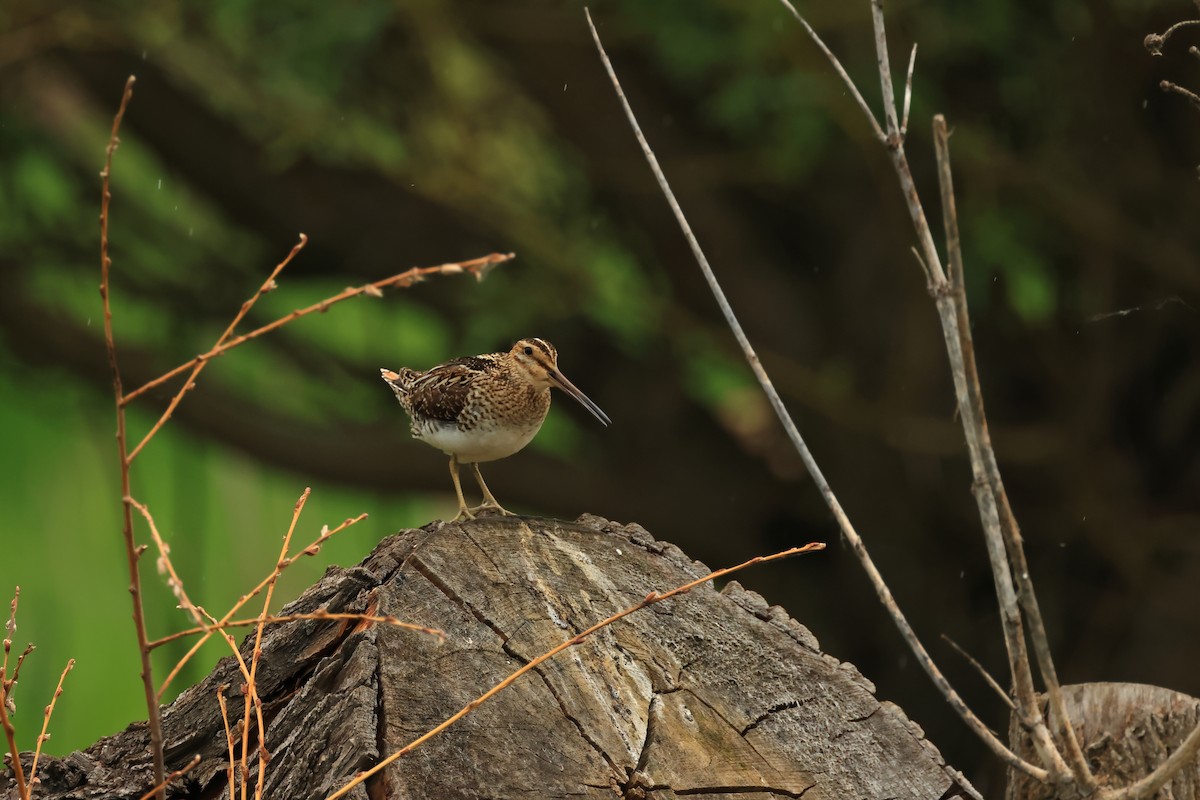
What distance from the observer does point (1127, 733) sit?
→ 9.02 feet

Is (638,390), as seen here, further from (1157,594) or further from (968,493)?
(1157,594)

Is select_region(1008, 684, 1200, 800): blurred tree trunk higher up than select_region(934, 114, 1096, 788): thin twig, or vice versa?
select_region(934, 114, 1096, 788): thin twig

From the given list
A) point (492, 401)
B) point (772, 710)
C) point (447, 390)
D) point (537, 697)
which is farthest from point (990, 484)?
point (447, 390)

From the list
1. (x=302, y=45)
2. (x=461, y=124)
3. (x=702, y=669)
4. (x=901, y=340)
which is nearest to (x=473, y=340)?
(x=461, y=124)

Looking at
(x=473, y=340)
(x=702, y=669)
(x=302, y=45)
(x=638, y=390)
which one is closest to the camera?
(x=702, y=669)

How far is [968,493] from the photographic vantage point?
668 centimetres

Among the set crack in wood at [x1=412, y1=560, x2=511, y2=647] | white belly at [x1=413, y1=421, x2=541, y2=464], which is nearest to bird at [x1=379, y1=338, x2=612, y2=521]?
white belly at [x1=413, y1=421, x2=541, y2=464]

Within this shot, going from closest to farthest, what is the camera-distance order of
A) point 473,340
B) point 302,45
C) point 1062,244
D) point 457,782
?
point 457,782 < point 302,45 < point 1062,244 < point 473,340

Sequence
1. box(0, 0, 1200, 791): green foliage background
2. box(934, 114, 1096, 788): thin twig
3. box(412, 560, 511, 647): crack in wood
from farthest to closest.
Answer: box(0, 0, 1200, 791): green foliage background
box(412, 560, 511, 647): crack in wood
box(934, 114, 1096, 788): thin twig

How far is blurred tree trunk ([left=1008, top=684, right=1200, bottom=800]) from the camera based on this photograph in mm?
2689

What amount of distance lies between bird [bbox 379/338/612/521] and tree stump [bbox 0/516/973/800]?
0.57 metres

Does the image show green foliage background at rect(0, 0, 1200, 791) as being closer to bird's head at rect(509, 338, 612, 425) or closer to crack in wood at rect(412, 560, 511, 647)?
bird's head at rect(509, 338, 612, 425)

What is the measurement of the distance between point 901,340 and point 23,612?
5.85 metres

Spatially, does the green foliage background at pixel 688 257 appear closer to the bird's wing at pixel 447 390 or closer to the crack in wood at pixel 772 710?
the bird's wing at pixel 447 390
